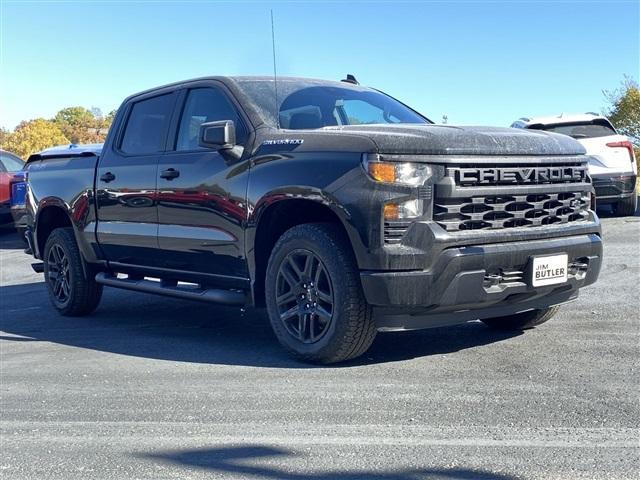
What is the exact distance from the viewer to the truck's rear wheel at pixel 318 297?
16.5ft

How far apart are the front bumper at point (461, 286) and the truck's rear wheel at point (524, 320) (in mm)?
798

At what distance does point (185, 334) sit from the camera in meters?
6.84

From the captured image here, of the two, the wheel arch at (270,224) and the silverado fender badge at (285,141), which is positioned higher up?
the silverado fender badge at (285,141)

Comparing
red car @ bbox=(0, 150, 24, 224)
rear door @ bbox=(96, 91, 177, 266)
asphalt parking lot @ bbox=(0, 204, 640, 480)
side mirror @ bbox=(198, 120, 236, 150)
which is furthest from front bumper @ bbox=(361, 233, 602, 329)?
red car @ bbox=(0, 150, 24, 224)

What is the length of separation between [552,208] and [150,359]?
2.93 meters

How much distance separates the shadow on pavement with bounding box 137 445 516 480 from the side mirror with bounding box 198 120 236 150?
2464 mm

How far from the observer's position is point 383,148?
191 inches

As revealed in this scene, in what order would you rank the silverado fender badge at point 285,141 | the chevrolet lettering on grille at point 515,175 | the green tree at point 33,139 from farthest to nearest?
Answer: 1. the green tree at point 33,139
2. the silverado fender badge at point 285,141
3. the chevrolet lettering on grille at point 515,175

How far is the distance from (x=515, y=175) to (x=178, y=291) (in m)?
2.74

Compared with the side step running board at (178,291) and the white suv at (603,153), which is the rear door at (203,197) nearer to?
the side step running board at (178,291)

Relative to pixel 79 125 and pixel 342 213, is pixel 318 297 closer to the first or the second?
pixel 342 213

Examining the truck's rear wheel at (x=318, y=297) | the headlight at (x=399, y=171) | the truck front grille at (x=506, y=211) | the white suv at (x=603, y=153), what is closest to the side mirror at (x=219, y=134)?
the truck's rear wheel at (x=318, y=297)

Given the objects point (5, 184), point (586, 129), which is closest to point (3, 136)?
point (5, 184)

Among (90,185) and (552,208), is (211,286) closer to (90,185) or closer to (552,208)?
(90,185)
